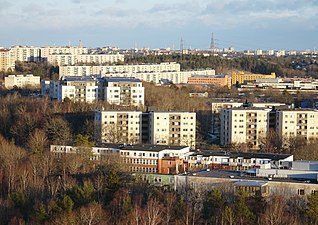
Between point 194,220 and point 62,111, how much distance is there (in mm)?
7447

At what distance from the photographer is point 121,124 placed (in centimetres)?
1242

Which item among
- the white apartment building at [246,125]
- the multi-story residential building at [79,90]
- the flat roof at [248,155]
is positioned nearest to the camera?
the flat roof at [248,155]

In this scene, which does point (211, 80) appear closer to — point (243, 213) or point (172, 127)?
point (172, 127)

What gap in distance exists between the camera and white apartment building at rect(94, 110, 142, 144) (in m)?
12.1

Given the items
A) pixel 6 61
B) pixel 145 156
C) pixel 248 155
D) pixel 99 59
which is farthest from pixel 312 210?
pixel 99 59

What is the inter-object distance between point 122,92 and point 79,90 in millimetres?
832

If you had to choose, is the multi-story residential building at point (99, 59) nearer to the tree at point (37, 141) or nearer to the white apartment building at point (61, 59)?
the white apartment building at point (61, 59)

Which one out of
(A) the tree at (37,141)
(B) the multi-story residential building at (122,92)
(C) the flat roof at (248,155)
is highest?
(B) the multi-story residential building at (122,92)

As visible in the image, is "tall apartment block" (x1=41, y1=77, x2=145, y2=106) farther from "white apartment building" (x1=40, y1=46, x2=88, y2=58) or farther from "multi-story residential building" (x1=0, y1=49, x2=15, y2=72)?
"white apartment building" (x1=40, y1=46, x2=88, y2=58)

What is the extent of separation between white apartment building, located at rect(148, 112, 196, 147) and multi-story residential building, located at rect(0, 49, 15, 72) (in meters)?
12.5

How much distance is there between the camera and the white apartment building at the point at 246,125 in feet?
41.0

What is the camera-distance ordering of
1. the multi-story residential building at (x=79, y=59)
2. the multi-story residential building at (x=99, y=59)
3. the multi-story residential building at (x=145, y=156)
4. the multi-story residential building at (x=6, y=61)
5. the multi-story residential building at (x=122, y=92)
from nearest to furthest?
the multi-story residential building at (x=145, y=156) → the multi-story residential building at (x=122, y=92) → the multi-story residential building at (x=6, y=61) → the multi-story residential building at (x=79, y=59) → the multi-story residential building at (x=99, y=59)

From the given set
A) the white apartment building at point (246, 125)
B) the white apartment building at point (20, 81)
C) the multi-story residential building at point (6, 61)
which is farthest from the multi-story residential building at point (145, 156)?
the multi-story residential building at point (6, 61)

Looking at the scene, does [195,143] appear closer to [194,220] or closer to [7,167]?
[7,167]
